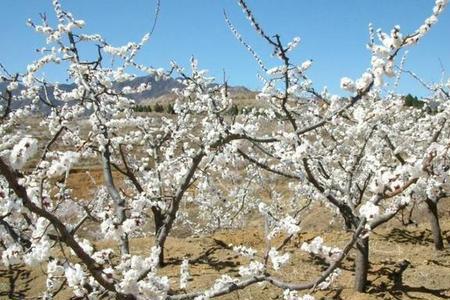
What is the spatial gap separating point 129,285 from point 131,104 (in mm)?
5169

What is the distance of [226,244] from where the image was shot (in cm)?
1644

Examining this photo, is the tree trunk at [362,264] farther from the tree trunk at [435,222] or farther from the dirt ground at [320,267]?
the tree trunk at [435,222]

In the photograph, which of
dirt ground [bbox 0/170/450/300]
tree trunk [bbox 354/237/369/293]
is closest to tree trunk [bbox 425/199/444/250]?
dirt ground [bbox 0/170/450/300]

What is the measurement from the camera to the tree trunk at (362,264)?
410 inches

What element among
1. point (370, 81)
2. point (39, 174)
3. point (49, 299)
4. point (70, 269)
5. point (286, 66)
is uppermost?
point (286, 66)

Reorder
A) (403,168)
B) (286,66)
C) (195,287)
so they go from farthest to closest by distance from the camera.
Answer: (195,287), (286,66), (403,168)

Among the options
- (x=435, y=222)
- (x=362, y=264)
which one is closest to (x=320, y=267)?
(x=362, y=264)

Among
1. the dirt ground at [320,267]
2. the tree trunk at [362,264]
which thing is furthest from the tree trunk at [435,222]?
the tree trunk at [362,264]

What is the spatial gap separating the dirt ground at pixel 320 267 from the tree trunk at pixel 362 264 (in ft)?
0.75

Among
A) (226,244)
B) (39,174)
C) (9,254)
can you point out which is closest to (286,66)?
(39,174)

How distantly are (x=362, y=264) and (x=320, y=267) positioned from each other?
3.09 m

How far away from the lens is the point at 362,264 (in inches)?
418

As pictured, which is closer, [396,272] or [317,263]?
[396,272]

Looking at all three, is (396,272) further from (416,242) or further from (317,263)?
(416,242)
